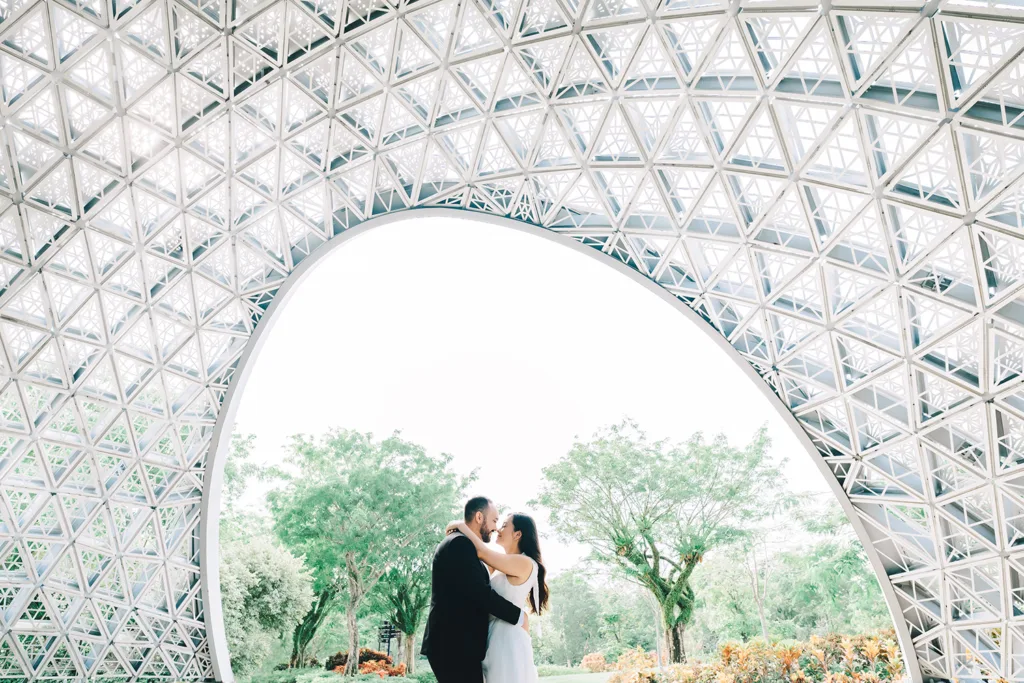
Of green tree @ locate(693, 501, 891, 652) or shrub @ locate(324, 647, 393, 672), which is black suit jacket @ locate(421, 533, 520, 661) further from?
green tree @ locate(693, 501, 891, 652)

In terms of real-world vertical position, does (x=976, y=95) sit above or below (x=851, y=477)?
above

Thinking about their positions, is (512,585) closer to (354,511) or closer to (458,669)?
(458,669)

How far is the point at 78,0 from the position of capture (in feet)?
50.4

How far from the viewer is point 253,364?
2403 centimetres

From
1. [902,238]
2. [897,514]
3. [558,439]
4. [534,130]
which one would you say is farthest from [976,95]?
[558,439]

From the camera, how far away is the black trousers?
5434 millimetres

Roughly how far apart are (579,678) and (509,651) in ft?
101

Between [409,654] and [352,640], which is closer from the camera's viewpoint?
[352,640]

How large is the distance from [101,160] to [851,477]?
26118 mm

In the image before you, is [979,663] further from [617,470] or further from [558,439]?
[558,439]

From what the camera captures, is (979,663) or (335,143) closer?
(979,663)

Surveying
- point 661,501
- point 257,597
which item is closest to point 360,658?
point 257,597

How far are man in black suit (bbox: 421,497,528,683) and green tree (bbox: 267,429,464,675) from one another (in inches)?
1200

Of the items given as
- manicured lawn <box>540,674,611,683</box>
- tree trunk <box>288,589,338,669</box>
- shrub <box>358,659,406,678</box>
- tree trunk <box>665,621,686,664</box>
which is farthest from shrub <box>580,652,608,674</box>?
tree trunk <box>288,589,338,669</box>
